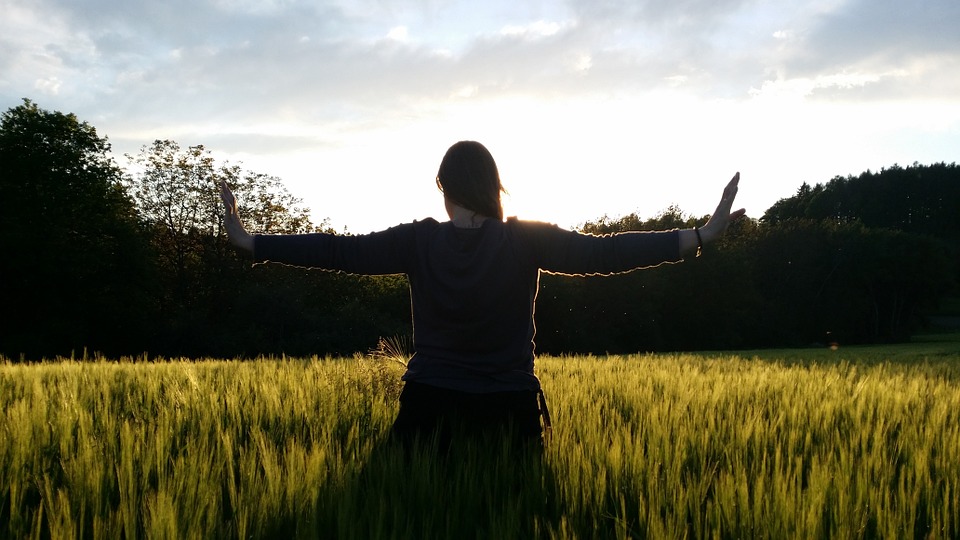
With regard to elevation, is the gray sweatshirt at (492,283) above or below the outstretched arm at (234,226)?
below

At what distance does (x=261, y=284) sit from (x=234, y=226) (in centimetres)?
3347

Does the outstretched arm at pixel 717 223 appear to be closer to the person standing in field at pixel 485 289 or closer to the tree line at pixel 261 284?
the person standing in field at pixel 485 289

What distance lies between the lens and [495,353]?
2965 millimetres

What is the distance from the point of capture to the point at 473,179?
9.82ft

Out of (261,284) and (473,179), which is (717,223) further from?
(261,284)

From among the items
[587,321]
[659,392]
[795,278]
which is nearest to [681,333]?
[587,321]

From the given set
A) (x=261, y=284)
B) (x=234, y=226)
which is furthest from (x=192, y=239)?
(x=234, y=226)

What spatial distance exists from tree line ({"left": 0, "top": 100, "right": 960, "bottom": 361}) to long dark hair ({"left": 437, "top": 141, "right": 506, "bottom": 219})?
20096mm

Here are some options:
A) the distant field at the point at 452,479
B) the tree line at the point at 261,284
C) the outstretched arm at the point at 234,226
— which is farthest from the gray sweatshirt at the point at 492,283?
the tree line at the point at 261,284

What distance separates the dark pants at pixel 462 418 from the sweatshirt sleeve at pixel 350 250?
0.61m

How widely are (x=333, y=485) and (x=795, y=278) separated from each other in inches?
2094

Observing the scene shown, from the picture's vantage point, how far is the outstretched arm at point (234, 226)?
3.17m

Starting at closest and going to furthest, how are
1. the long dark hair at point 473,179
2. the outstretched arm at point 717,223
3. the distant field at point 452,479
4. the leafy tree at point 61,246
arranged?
the distant field at point 452,479 → the outstretched arm at point 717,223 → the long dark hair at point 473,179 → the leafy tree at point 61,246

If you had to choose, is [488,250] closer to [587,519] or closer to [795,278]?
[587,519]
